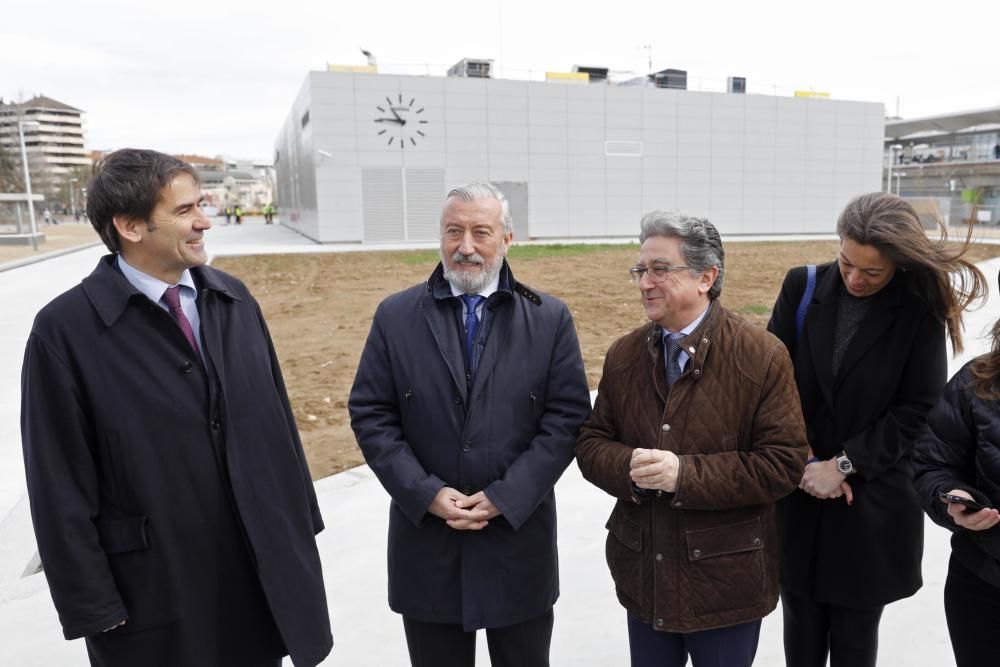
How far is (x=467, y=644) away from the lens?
2.54m

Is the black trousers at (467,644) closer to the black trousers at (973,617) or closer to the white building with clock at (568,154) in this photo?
the black trousers at (973,617)

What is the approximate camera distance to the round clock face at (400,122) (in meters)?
31.8

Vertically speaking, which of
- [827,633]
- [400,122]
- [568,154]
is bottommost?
[827,633]

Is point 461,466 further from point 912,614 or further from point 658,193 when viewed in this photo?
point 658,193

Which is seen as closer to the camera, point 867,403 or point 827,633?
point 867,403

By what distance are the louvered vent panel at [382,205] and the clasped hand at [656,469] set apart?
3158 cm

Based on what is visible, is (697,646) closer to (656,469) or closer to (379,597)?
(656,469)

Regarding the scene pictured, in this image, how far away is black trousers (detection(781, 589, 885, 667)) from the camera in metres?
2.54

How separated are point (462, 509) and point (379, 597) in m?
1.64

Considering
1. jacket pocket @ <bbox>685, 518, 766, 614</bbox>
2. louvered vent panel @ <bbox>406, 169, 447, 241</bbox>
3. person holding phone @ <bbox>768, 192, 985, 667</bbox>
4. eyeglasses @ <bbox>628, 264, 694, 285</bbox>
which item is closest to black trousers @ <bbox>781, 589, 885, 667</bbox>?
person holding phone @ <bbox>768, 192, 985, 667</bbox>

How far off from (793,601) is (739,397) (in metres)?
1.03

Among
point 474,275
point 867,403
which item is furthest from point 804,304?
point 474,275

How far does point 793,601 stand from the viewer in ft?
8.80

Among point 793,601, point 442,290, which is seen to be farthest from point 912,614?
point 442,290
